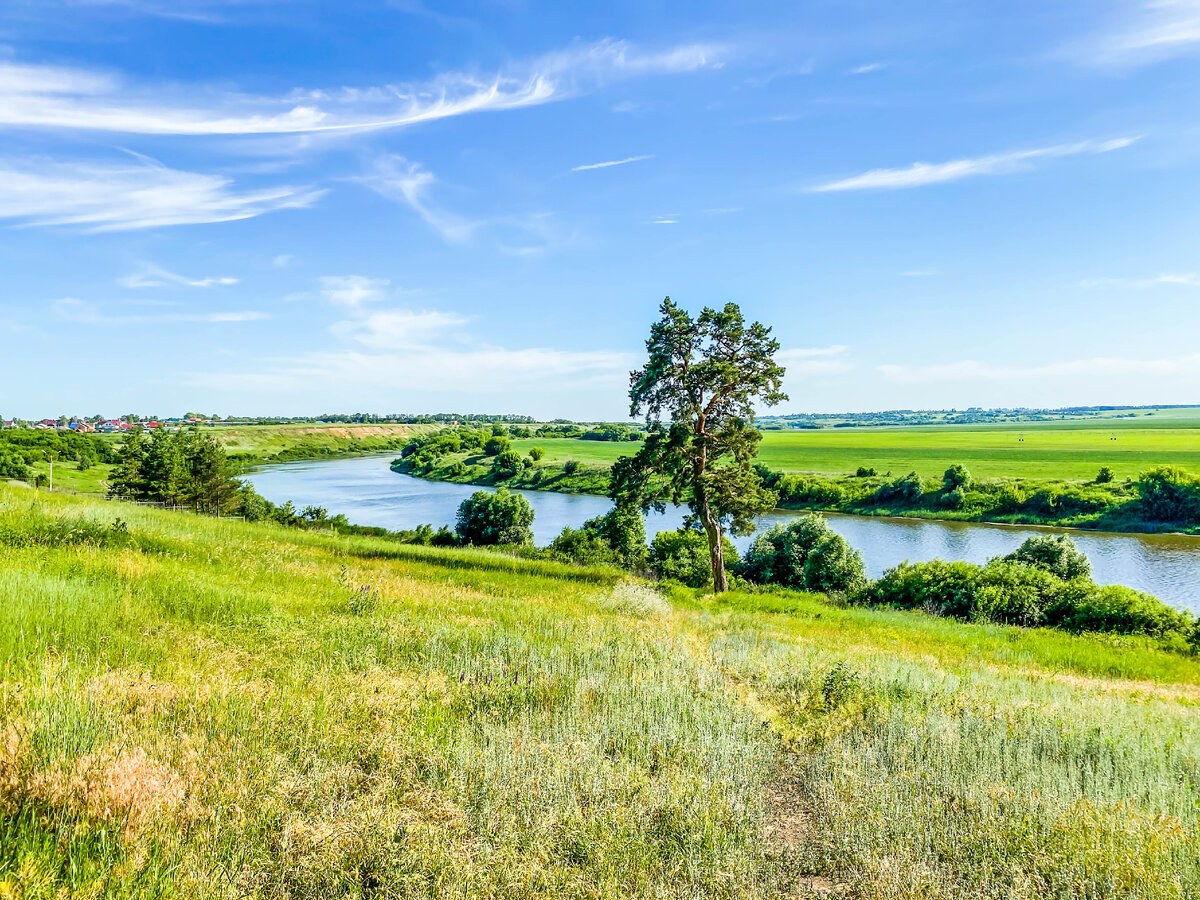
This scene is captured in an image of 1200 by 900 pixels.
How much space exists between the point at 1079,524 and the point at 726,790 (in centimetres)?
7908

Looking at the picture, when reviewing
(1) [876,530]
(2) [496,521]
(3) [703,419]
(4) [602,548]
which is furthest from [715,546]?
(1) [876,530]

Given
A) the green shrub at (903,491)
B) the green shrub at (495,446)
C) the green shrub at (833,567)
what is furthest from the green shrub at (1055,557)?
the green shrub at (495,446)

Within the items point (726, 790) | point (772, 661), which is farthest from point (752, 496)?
point (726, 790)

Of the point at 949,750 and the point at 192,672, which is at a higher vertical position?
the point at 192,672

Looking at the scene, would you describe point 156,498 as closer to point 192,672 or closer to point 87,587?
point 87,587

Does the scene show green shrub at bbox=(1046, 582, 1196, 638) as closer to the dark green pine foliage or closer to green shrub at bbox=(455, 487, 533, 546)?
the dark green pine foliage

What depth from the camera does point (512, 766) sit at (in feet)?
15.0

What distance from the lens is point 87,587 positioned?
7.62m

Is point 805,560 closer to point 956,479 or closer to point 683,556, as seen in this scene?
point 683,556

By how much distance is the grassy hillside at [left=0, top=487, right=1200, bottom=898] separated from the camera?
11.2ft

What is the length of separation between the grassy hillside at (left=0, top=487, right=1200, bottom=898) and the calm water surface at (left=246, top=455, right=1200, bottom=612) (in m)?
38.9

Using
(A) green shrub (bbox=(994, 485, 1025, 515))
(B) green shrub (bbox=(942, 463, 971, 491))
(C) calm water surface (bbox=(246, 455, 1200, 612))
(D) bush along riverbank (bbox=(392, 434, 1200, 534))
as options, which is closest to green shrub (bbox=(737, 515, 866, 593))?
(D) bush along riverbank (bbox=(392, 434, 1200, 534))

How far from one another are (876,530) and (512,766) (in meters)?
68.4

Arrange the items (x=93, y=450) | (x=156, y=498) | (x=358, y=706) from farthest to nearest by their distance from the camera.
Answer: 1. (x=93, y=450)
2. (x=156, y=498)
3. (x=358, y=706)
